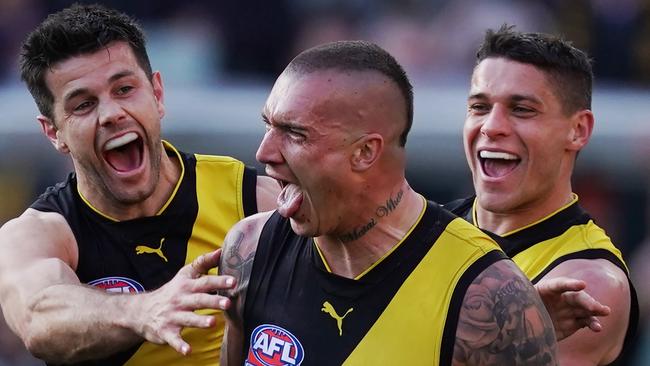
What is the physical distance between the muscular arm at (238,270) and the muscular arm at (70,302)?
18 cm

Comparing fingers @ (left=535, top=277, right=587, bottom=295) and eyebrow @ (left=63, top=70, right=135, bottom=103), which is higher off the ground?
A: eyebrow @ (left=63, top=70, right=135, bottom=103)

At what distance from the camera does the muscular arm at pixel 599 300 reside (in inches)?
242

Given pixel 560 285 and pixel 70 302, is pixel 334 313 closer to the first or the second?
pixel 560 285

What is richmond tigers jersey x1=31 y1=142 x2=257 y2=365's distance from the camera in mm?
6402

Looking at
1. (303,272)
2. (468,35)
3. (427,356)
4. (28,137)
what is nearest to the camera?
(427,356)

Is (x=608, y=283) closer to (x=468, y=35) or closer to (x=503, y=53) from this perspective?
(x=503, y=53)

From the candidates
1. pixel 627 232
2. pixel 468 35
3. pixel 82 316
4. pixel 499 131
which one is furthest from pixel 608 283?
pixel 468 35

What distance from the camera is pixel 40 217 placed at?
637cm

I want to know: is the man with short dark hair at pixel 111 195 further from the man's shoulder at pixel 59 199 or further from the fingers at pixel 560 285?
the fingers at pixel 560 285

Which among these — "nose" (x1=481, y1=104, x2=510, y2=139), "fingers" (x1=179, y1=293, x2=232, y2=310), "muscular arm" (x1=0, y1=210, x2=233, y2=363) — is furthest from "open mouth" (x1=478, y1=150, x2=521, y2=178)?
"fingers" (x1=179, y1=293, x2=232, y2=310)

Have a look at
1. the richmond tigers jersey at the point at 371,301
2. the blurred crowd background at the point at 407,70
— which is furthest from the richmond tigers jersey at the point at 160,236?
the blurred crowd background at the point at 407,70

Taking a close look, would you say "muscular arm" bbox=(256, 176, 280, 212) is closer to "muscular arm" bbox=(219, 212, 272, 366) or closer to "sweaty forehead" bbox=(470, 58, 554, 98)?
"muscular arm" bbox=(219, 212, 272, 366)

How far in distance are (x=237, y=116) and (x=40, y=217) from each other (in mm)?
5240

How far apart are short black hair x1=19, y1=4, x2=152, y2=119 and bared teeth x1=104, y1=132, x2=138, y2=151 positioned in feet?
1.14
